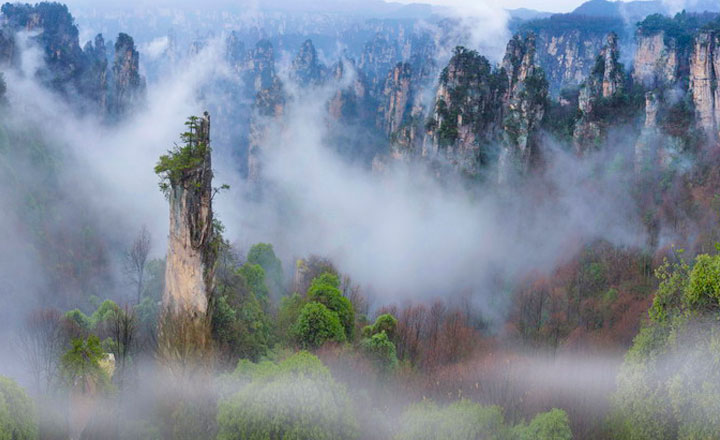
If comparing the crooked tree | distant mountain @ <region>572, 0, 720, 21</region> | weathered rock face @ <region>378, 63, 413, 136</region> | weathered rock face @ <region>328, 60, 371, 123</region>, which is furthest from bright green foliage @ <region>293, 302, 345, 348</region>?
distant mountain @ <region>572, 0, 720, 21</region>

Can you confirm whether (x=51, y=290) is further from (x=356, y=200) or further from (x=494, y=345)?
(x=356, y=200)

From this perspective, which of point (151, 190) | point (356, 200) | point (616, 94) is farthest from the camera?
point (356, 200)

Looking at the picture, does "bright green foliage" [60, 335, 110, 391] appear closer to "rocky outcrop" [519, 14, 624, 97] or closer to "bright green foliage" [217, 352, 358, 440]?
"bright green foliage" [217, 352, 358, 440]

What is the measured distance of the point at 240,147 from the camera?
106750 millimetres

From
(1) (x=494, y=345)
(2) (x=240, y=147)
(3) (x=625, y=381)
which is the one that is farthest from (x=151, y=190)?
(3) (x=625, y=381)

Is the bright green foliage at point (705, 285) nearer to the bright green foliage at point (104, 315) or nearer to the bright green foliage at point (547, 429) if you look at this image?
the bright green foliage at point (547, 429)

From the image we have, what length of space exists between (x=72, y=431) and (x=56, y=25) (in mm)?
76902

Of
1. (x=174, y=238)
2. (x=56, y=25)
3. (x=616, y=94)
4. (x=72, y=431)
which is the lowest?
(x=72, y=431)

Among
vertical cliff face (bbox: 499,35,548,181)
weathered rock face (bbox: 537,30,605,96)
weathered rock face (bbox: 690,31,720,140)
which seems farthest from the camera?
weathered rock face (bbox: 537,30,605,96)

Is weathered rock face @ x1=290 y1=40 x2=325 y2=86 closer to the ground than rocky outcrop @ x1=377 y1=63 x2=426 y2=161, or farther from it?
farther from it

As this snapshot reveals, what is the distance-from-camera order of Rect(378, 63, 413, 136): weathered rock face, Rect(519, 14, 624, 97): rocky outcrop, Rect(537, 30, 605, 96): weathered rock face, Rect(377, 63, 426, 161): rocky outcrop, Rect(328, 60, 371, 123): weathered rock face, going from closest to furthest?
1. Rect(377, 63, 426, 161): rocky outcrop
2. Rect(378, 63, 413, 136): weathered rock face
3. Rect(537, 30, 605, 96): weathered rock face
4. Rect(519, 14, 624, 97): rocky outcrop
5. Rect(328, 60, 371, 123): weathered rock face

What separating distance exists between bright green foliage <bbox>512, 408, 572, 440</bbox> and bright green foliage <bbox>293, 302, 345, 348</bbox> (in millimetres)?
11713

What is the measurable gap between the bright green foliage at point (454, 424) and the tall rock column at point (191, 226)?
842 cm

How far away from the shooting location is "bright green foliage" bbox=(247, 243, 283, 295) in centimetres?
4172
